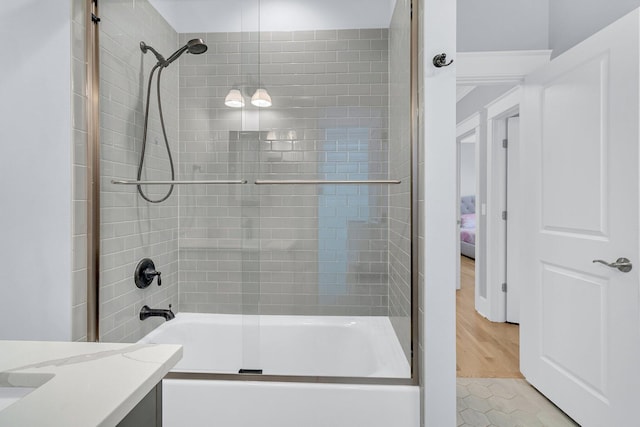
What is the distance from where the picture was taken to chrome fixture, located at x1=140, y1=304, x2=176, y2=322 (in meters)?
1.84

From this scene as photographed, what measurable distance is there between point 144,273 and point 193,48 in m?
1.21

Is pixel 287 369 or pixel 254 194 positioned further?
pixel 254 194

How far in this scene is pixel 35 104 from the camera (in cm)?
145

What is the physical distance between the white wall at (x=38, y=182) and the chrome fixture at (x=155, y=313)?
377 millimetres

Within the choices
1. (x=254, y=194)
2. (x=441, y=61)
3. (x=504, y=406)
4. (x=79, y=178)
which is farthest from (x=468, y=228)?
(x=79, y=178)

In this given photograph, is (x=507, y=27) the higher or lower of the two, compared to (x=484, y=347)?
higher

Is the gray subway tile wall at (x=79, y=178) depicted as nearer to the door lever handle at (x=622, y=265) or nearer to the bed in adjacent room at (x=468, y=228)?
the door lever handle at (x=622, y=265)

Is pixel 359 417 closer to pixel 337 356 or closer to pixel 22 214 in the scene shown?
pixel 337 356

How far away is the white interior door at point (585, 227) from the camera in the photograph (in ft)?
5.27

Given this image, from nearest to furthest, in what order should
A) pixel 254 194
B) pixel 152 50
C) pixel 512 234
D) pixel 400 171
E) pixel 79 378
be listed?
pixel 79 378 → pixel 400 171 → pixel 152 50 → pixel 254 194 → pixel 512 234

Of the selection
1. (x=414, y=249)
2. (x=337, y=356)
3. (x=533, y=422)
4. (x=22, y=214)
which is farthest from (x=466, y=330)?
(x=22, y=214)

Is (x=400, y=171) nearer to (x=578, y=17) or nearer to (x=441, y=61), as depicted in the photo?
(x=441, y=61)

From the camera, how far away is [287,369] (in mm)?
1622

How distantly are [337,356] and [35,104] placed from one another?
1753 mm
